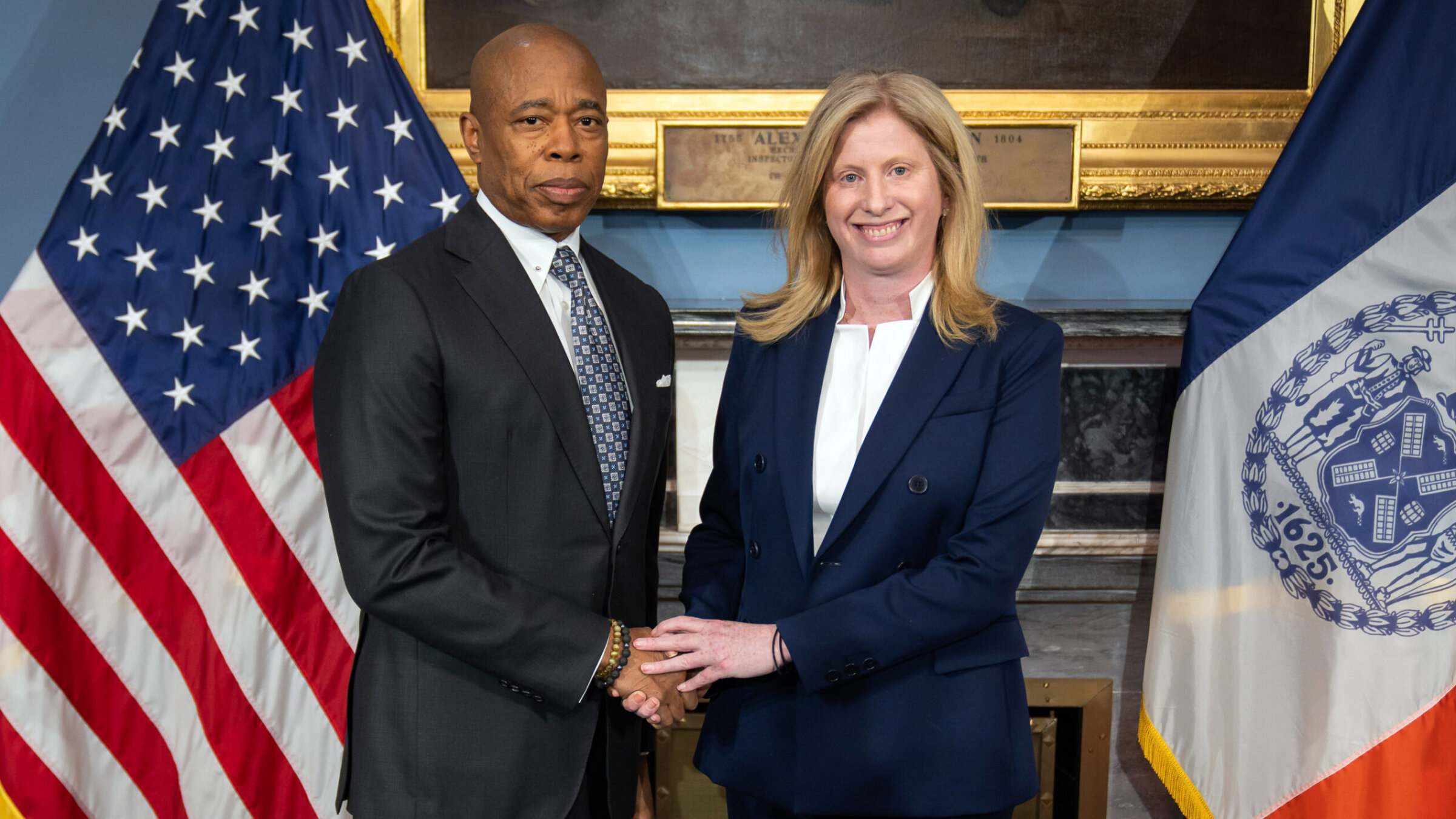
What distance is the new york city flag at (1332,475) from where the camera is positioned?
1.98 meters

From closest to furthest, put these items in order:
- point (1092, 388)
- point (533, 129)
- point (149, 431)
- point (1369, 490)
→ 1. point (533, 129)
2. point (1369, 490)
3. point (149, 431)
4. point (1092, 388)

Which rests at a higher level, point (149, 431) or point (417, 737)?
point (149, 431)

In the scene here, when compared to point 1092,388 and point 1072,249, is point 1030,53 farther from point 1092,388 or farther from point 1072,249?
point 1092,388

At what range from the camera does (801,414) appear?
1.60 metres

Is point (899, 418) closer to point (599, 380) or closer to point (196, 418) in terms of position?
point (599, 380)

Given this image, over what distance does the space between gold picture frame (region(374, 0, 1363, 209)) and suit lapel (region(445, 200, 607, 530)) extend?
1119mm

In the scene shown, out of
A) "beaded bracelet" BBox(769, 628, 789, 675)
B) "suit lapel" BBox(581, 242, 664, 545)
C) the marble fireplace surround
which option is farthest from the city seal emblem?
"suit lapel" BBox(581, 242, 664, 545)

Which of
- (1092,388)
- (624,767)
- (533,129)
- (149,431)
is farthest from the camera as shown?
(1092,388)

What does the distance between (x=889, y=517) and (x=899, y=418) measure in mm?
149

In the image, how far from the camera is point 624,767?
5.40 ft

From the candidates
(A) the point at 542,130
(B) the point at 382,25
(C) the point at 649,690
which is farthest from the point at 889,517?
(B) the point at 382,25

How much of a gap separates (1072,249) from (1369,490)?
1.00 metres

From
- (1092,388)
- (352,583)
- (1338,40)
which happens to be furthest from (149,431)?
(1338,40)

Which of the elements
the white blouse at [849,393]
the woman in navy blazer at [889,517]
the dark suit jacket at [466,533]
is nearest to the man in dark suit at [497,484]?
the dark suit jacket at [466,533]
